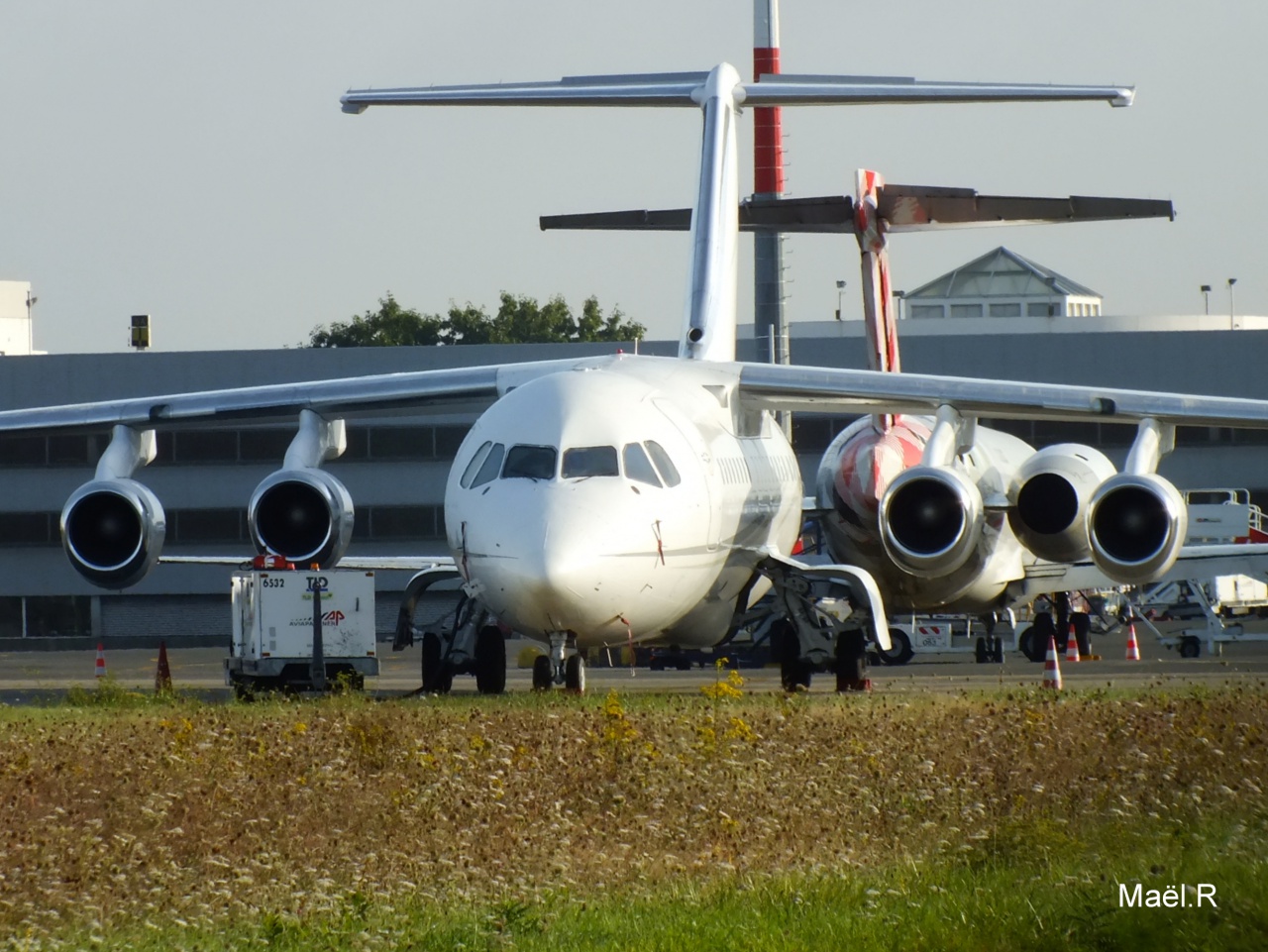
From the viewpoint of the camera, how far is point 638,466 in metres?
15.4

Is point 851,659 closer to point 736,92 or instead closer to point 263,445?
point 736,92

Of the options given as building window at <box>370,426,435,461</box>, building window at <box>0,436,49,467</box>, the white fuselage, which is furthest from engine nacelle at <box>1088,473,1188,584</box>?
building window at <box>0,436,49,467</box>

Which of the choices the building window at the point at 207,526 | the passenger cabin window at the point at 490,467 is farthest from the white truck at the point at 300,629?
the building window at the point at 207,526

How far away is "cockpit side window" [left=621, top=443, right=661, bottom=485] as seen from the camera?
15305mm

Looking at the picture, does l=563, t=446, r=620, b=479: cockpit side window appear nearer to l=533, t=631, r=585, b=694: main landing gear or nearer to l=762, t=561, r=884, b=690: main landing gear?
l=533, t=631, r=585, b=694: main landing gear

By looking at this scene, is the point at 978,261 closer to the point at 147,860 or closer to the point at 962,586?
the point at 962,586

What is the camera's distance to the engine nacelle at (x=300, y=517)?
17469mm

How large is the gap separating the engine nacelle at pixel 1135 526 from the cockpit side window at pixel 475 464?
5102 mm

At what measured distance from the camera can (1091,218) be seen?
818 inches

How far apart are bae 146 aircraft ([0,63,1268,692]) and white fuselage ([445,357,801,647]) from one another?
0.9 inches

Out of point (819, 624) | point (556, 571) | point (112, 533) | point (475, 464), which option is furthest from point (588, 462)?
point (112, 533)

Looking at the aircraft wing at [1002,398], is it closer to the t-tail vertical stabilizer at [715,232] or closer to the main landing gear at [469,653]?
the t-tail vertical stabilizer at [715,232]

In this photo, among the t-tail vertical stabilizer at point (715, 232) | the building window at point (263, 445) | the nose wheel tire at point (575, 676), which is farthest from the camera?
the building window at point (263, 445)

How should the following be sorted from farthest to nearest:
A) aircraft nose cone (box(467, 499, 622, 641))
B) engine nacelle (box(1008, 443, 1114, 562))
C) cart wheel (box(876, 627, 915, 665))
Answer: cart wheel (box(876, 627, 915, 665)) → engine nacelle (box(1008, 443, 1114, 562)) → aircraft nose cone (box(467, 499, 622, 641))
